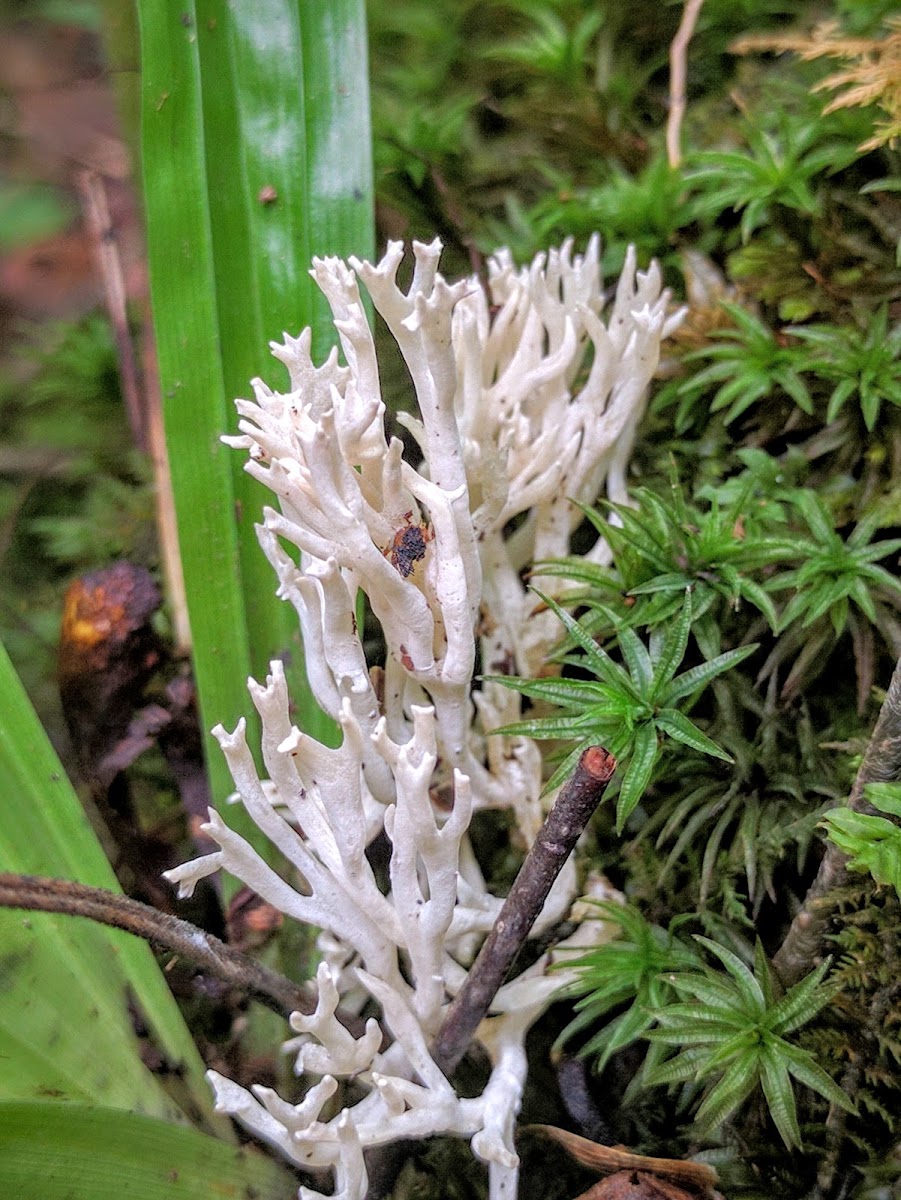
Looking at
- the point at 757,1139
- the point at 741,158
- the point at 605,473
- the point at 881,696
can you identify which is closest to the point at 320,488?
the point at 605,473

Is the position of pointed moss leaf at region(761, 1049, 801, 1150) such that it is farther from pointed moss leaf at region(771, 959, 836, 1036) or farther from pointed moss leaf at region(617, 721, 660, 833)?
pointed moss leaf at region(617, 721, 660, 833)

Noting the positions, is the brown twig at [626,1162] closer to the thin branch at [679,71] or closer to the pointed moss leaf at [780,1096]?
the pointed moss leaf at [780,1096]

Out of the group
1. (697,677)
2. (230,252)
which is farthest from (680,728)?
(230,252)

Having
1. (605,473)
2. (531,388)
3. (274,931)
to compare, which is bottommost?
(274,931)

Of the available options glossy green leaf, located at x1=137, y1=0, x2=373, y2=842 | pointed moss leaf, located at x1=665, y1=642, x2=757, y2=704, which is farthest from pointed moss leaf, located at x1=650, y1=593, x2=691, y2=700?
glossy green leaf, located at x1=137, y1=0, x2=373, y2=842

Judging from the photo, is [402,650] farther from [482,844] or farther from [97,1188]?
[97,1188]

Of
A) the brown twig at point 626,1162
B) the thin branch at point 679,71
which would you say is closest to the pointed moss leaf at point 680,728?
the brown twig at point 626,1162

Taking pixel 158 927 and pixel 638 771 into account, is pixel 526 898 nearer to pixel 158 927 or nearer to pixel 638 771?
pixel 638 771

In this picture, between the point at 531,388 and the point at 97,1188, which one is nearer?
the point at 97,1188
